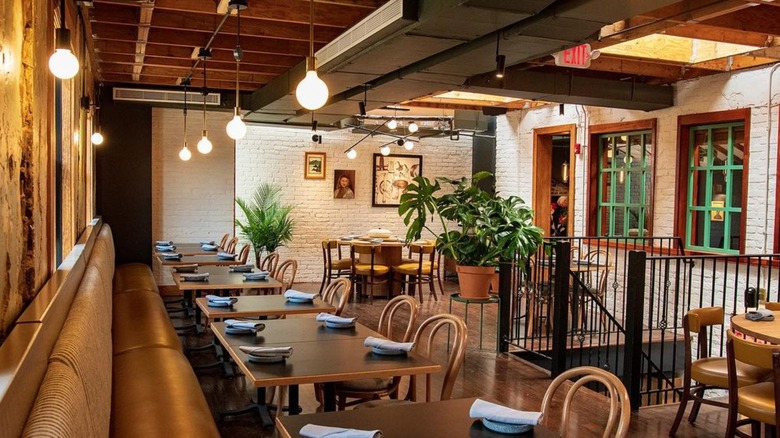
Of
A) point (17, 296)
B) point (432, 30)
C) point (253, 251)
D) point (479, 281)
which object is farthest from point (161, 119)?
point (17, 296)

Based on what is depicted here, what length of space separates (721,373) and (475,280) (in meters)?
2.42

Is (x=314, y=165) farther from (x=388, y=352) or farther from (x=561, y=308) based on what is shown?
(x=388, y=352)

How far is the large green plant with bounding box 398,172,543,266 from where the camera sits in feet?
20.7

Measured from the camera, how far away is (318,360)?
321 centimetres

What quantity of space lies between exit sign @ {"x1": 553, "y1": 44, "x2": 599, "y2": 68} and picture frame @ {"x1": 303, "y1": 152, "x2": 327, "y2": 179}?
20.6ft

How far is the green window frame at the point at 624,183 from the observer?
8.38 metres

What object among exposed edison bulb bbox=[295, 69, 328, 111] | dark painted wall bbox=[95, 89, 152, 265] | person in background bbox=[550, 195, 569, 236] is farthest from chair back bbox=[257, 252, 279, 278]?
person in background bbox=[550, 195, 569, 236]

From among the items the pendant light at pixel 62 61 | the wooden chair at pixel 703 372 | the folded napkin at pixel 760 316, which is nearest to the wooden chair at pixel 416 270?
the wooden chair at pixel 703 372

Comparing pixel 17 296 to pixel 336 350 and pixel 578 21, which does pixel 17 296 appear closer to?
pixel 336 350

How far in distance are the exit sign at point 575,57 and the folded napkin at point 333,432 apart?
14.1 ft

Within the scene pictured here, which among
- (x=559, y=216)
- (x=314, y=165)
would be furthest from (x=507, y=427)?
(x=559, y=216)

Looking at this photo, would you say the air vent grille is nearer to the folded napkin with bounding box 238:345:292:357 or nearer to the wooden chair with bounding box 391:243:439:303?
the wooden chair with bounding box 391:243:439:303

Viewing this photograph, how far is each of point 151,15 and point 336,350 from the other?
135 inches

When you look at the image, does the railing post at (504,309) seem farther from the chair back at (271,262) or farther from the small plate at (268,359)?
the small plate at (268,359)
